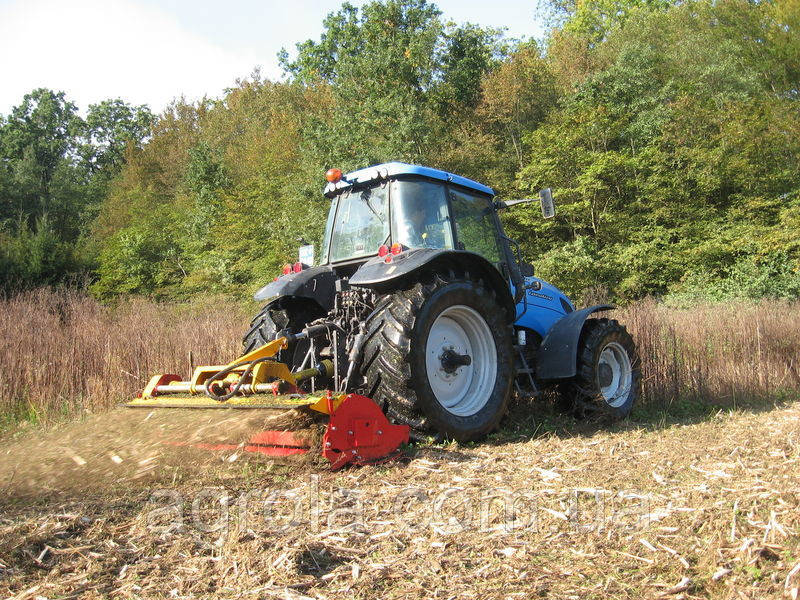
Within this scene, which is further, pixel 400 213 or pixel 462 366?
pixel 400 213

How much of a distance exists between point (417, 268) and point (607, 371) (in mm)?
3119

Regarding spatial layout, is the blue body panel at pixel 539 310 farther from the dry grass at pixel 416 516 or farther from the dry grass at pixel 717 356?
the dry grass at pixel 717 356

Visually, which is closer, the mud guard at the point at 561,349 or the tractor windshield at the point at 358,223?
the tractor windshield at the point at 358,223

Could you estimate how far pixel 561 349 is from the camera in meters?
6.18

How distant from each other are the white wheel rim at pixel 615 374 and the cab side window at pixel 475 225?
164cm

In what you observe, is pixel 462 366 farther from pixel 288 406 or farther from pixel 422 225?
pixel 288 406

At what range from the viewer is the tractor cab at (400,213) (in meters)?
5.47

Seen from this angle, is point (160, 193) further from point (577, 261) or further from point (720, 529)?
point (720, 529)

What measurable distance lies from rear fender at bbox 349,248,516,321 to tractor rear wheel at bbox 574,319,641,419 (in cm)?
131

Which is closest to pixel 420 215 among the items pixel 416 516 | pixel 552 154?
pixel 416 516

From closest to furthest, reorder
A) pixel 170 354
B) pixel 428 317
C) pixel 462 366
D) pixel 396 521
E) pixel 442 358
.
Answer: pixel 396 521 < pixel 428 317 < pixel 442 358 < pixel 462 366 < pixel 170 354

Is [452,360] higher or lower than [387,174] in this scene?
lower

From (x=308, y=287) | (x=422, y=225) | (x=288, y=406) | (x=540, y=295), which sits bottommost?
(x=288, y=406)

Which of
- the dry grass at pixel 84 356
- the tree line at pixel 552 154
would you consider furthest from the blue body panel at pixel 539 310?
the tree line at pixel 552 154
